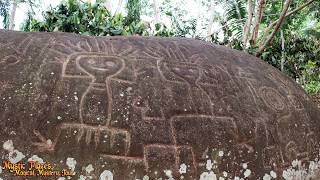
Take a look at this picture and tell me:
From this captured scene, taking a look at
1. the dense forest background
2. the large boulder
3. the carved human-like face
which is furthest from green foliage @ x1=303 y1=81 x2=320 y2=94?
the carved human-like face

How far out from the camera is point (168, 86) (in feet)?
9.07

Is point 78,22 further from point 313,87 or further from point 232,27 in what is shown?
point 313,87

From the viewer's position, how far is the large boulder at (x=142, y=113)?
2.37 m

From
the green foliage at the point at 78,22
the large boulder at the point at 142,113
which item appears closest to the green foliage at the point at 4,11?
the green foliage at the point at 78,22

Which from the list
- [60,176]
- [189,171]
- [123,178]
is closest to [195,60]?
[189,171]

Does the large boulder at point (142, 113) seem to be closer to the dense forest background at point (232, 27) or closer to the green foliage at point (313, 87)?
the dense forest background at point (232, 27)

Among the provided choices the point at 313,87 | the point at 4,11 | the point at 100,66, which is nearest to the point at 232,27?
the point at 313,87

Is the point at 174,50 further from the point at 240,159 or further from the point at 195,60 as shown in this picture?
the point at 240,159

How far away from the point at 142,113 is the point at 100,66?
0.44 metres

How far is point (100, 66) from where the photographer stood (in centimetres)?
272

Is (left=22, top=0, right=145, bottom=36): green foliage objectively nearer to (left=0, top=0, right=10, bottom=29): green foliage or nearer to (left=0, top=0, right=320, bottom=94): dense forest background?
(left=0, top=0, right=320, bottom=94): dense forest background

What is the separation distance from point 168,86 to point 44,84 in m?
0.79

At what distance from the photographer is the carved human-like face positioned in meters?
2.66

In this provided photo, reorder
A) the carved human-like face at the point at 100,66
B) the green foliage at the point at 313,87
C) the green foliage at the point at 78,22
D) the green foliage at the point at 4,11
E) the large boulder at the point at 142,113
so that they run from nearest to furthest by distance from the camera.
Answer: the large boulder at the point at 142,113
the carved human-like face at the point at 100,66
the green foliage at the point at 78,22
the green foliage at the point at 4,11
the green foliage at the point at 313,87
